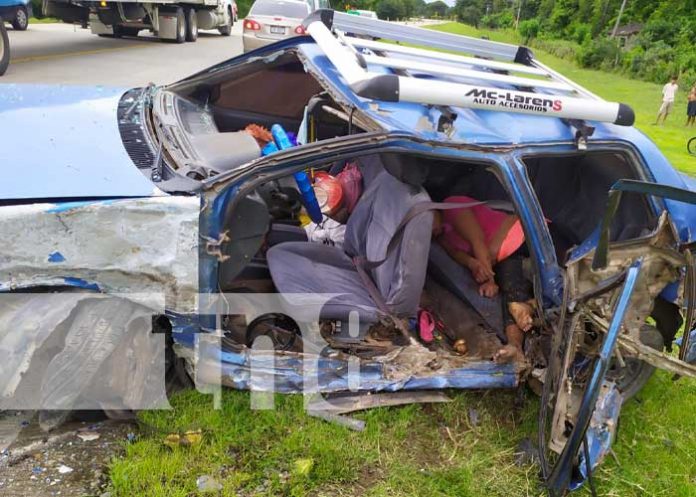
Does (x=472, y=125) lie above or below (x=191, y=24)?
above

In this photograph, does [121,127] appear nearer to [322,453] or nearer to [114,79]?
[322,453]

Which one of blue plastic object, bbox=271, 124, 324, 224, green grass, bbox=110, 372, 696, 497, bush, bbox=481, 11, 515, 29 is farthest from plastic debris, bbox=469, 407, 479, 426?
bush, bbox=481, 11, 515, 29

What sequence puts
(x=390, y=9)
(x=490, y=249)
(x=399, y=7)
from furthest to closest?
(x=399, y=7), (x=390, y=9), (x=490, y=249)

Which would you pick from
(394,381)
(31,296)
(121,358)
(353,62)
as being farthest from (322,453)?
(353,62)

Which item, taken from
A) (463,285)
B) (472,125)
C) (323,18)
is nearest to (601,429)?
(463,285)

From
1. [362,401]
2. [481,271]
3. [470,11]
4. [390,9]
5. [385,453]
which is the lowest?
[385,453]

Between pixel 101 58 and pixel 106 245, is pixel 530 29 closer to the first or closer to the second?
pixel 101 58

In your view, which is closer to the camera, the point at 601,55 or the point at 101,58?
the point at 101,58

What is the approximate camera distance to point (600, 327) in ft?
7.63

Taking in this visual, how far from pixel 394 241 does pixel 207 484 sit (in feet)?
4.24

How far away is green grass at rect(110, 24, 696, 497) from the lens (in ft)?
7.68

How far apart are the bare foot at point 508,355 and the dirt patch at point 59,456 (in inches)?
66.3

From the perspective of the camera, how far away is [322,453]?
251cm

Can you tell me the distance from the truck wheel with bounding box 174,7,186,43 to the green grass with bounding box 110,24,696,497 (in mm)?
14897
